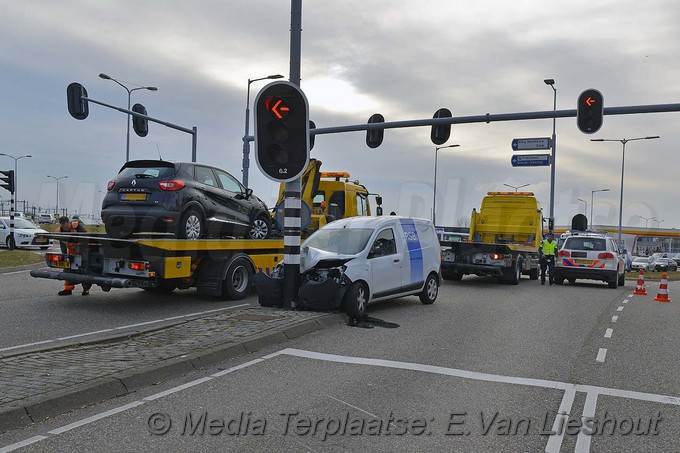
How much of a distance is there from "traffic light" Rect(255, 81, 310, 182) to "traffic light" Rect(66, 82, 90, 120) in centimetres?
1158

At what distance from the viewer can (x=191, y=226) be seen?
1141cm

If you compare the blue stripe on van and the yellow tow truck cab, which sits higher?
the yellow tow truck cab

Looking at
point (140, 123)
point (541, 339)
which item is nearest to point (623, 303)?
point (541, 339)

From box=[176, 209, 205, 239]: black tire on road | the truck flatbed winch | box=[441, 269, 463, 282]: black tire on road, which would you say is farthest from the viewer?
box=[441, 269, 463, 282]: black tire on road

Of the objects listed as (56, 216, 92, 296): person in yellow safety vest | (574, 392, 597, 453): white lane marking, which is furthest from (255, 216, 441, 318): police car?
(574, 392, 597, 453): white lane marking

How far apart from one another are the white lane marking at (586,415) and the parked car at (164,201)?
25.2 ft

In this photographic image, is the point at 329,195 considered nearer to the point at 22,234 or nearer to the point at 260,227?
the point at 260,227

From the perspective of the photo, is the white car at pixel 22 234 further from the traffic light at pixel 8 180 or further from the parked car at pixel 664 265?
the parked car at pixel 664 265

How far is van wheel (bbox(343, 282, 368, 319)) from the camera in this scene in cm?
1000

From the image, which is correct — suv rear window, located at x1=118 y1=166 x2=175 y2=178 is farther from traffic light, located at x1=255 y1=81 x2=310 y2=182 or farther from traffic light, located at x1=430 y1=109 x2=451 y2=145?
traffic light, located at x1=430 y1=109 x2=451 y2=145

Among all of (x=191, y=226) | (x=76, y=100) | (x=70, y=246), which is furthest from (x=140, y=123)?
(x=191, y=226)

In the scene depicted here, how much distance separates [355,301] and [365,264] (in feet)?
2.86

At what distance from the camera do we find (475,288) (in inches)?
667

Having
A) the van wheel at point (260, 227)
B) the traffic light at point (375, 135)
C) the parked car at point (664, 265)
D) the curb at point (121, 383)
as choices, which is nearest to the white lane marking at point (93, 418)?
the curb at point (121, 383)
